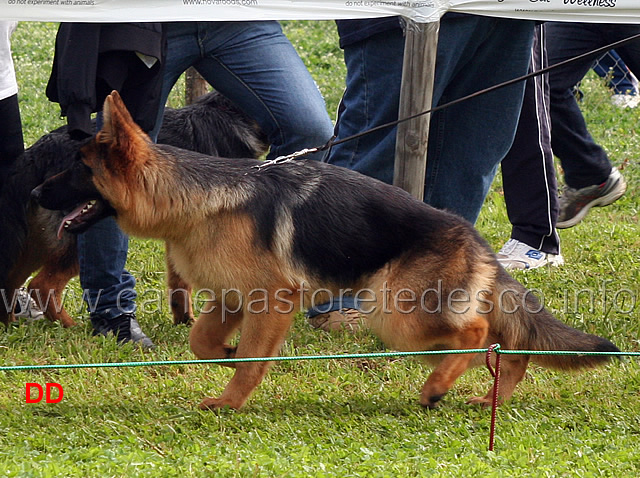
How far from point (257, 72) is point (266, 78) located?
53 millimetres

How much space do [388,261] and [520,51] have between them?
1586mm

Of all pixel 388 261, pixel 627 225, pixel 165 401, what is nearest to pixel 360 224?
pixel 388 261

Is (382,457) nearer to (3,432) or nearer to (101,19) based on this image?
(3,432)

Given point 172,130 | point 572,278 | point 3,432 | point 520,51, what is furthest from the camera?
point 572,278

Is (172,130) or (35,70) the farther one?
(35,70)

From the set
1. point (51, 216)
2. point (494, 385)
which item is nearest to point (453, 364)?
point (494, 385)

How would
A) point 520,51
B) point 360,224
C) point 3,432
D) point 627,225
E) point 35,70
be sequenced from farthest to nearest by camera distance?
point 35,70 → point 627,225 → point 520,51 → point 360,224 → point 3,432

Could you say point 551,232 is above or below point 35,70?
below

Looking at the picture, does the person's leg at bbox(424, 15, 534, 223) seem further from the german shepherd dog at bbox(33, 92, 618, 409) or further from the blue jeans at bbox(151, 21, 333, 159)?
the german shepherd dog at bbox(33, 92, 618, 409)

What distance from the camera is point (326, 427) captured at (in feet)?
11.7

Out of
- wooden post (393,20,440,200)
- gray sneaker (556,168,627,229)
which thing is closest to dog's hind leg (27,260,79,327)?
wooden post (393,20,440,200)

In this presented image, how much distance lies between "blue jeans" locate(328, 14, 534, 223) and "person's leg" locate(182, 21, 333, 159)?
0.92ft

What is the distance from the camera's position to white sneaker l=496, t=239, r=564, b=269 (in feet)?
19.1

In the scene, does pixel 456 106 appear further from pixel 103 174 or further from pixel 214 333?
pixel 103 174
